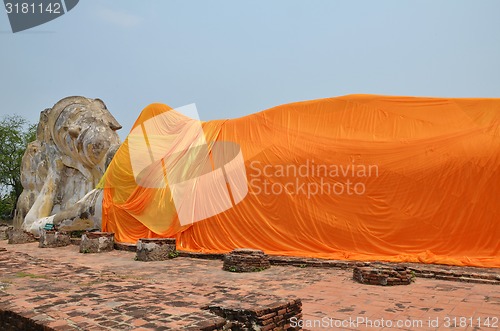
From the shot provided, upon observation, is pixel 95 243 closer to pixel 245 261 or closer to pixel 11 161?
pixel 245 261

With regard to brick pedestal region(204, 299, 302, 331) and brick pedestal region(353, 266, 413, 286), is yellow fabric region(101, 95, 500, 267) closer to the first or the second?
brick pedestal region(353, 266, 413, 286)

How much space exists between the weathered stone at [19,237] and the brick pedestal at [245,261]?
9.45 m

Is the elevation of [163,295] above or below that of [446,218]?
below

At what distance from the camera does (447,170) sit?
8195mm

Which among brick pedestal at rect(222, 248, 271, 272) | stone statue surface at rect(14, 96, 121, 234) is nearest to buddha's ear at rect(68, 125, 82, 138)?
stone statue surface at rect(14, 96, 121, 234)

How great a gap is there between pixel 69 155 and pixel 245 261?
12.3m

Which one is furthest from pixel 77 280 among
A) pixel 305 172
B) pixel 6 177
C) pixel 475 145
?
pixel 6 177

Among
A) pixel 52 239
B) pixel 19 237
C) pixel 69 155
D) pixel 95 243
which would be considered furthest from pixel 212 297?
pixel 69 155

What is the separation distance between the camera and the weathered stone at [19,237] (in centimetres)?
1415

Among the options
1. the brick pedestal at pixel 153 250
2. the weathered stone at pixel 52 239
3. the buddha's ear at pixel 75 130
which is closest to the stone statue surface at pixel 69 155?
the buddha's ear at pixel 75 130

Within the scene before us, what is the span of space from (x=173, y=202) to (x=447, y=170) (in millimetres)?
6428

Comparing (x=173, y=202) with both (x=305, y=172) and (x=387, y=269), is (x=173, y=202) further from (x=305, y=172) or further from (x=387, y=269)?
(x=387, y=269)

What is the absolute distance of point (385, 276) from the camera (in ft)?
20.3

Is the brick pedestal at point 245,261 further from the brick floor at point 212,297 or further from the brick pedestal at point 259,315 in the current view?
the brick pedestal at point 259,315
